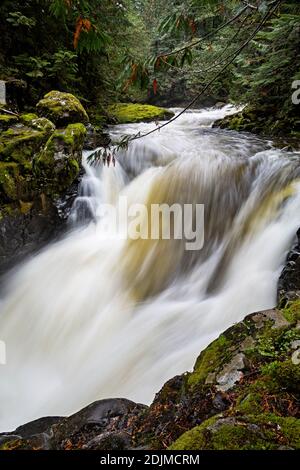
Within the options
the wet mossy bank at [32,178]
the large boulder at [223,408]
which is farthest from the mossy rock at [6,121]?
the large boulder at [223,408]

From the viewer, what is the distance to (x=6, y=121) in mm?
7105

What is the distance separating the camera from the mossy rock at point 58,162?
6594mm

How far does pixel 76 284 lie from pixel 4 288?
1.34m

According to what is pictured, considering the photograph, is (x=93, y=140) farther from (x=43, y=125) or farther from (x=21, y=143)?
(x=21, y=143)

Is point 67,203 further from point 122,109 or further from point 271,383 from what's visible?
point 122,109

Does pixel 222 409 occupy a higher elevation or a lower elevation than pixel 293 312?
lower

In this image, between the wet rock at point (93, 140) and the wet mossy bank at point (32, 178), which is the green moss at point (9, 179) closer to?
the wet mossy bank at point (32, 178)

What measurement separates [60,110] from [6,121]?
1.24m

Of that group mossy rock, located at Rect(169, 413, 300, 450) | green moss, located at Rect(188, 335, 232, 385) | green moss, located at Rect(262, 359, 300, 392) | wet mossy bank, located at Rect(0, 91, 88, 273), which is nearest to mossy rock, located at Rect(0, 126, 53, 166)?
wet mossy bank, located at Rect(0, 91, 88, 273)

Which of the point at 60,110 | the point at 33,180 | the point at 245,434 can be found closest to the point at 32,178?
the point at 33,180

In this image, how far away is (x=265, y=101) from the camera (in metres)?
10.7

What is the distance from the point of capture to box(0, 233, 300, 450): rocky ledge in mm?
1691

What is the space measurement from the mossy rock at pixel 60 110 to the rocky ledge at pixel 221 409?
6443 millimetres

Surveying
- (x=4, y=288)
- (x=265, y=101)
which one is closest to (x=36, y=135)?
(x=4, y=288)
